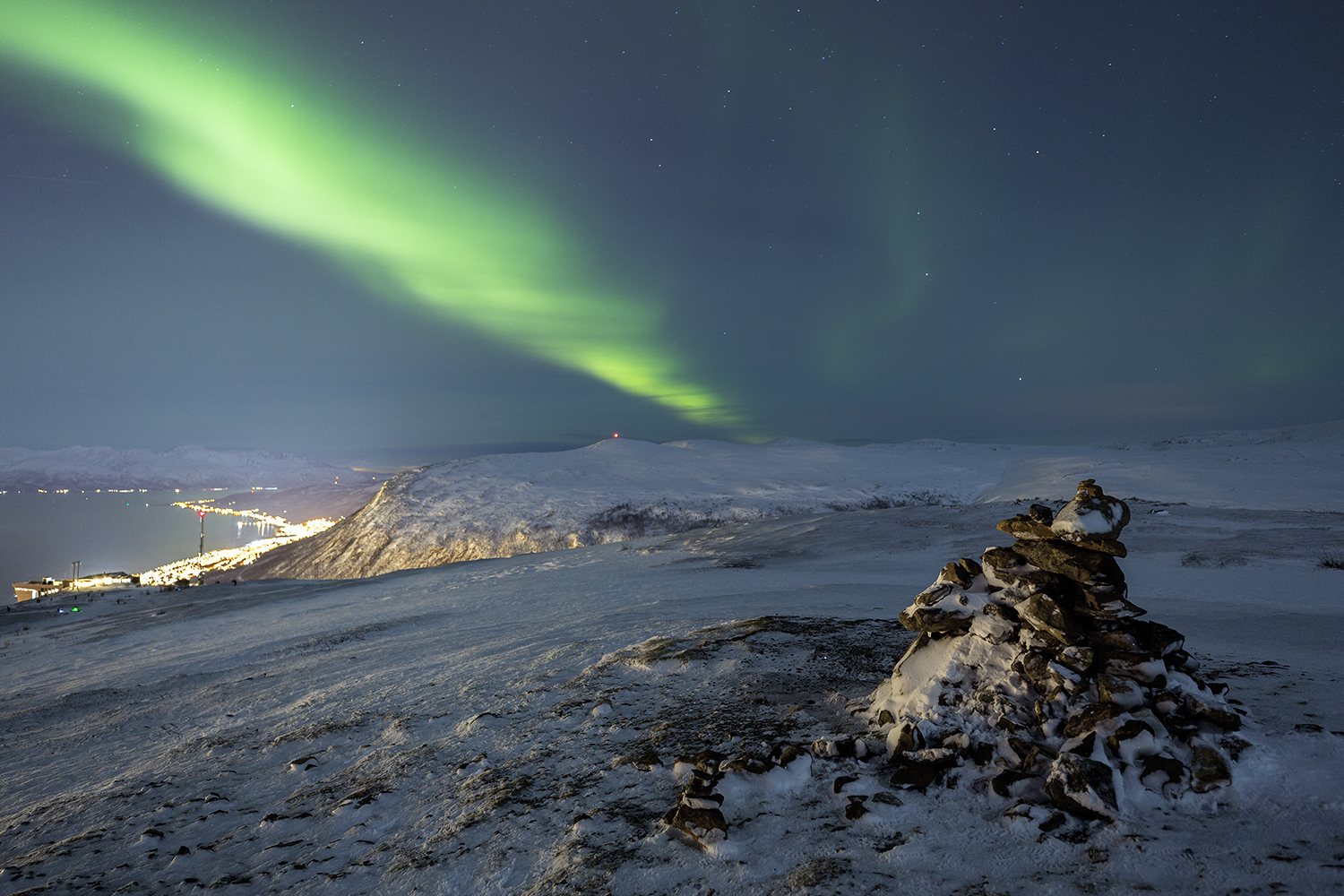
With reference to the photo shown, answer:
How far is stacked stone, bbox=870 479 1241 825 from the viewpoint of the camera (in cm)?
420

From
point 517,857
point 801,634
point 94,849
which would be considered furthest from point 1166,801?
point 94,849

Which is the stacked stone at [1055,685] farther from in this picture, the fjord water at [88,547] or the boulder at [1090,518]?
the fjord water at [88,547]

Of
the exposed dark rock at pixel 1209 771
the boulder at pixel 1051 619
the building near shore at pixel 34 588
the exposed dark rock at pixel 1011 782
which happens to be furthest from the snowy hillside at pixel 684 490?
the exposed dark rock at pixel 1011 782

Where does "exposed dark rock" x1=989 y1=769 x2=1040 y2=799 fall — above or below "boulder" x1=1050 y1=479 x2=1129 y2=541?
below

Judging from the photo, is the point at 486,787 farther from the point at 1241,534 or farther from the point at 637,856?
the point at 1241,534

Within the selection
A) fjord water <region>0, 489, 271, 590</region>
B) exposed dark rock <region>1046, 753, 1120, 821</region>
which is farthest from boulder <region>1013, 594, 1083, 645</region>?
fjord water <region>0, 489, 271, 590</region>

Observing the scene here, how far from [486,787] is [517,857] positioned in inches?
45.4

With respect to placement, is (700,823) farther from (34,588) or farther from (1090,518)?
(34,588)

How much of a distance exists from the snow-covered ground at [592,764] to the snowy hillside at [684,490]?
86.5 ft

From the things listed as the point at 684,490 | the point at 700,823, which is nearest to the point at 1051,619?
the point at 700,823

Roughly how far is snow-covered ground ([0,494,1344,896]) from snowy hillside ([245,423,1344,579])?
1038 inches

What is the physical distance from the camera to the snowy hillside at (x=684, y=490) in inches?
1510

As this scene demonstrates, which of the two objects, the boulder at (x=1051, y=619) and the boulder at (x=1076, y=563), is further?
the boulder at (x=1076, y=563)

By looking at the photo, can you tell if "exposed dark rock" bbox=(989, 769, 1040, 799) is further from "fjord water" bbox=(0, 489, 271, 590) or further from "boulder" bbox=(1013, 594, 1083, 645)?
"fjord water" bbox=(0, 489, 271, 590)
